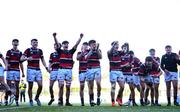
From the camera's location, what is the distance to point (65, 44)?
16.5m

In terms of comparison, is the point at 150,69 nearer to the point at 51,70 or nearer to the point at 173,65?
the point at 173,65

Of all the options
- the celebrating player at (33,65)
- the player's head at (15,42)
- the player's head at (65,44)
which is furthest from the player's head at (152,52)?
the player's head at (15,42)

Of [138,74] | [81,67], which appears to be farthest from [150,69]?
[81,67]

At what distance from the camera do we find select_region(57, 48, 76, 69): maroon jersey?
16.3 m

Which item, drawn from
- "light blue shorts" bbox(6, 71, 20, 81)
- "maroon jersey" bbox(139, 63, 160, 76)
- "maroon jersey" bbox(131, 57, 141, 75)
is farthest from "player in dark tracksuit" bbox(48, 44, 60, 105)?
"maroon jersey" bbox(139, 63, 160, 76)

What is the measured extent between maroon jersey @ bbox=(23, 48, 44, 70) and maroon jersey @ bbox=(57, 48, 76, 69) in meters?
0.83

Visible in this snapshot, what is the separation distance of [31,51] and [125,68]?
428 cm

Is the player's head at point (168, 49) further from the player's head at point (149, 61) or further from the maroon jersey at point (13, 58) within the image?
the maroon jersey at point (13, 58)

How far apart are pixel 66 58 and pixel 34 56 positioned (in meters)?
1.24

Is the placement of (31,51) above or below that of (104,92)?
above

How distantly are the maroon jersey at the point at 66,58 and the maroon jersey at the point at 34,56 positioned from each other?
0.83 meters

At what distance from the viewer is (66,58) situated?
16406mm

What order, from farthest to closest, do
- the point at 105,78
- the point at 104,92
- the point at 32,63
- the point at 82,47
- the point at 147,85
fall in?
the point at 105,78 → the point at 104,92 → the point at 147,85 → the point at 82,47 → the point at 32,63

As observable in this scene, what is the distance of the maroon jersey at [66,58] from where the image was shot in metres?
16.3
